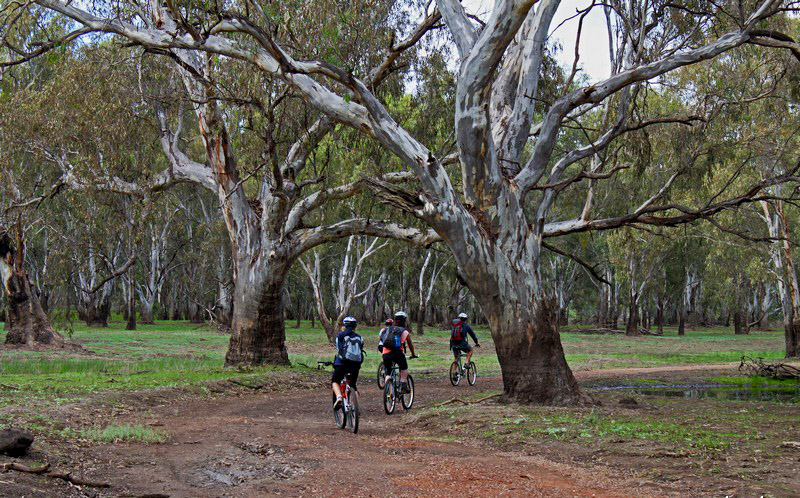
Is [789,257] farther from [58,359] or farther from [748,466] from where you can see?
[58,359]

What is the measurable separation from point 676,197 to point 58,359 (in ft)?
86.7

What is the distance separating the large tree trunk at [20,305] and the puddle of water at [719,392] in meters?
17.3

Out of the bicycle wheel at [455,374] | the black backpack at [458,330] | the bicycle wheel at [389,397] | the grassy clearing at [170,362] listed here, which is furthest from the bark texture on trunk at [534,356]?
the grassy clearing at [170,362]

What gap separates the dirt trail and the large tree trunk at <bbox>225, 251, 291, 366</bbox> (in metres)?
6.71

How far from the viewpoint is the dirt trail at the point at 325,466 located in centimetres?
652

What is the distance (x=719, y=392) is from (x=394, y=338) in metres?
7.88

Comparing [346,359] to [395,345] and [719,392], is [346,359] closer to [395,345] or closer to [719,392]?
[395,345]

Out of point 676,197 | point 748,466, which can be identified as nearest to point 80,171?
point 748,466

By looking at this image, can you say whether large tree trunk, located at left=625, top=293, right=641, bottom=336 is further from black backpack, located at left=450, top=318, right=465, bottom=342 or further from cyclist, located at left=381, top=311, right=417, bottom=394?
cyclist, located at left=381, top=311, right=417, bottom=394

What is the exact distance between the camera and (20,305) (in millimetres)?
23891

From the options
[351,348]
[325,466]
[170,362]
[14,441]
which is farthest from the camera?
[170,362]

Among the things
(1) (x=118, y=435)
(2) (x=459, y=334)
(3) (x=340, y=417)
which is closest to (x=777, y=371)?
(2) (x=459, y=334)

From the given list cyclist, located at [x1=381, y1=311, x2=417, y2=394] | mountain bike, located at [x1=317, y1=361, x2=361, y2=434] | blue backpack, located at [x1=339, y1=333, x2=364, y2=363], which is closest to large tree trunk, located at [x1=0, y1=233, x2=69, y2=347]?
cyclist, located at [x1=381, y1=311, x2=417, y2=394]

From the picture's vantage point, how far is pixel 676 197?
34.4 m
